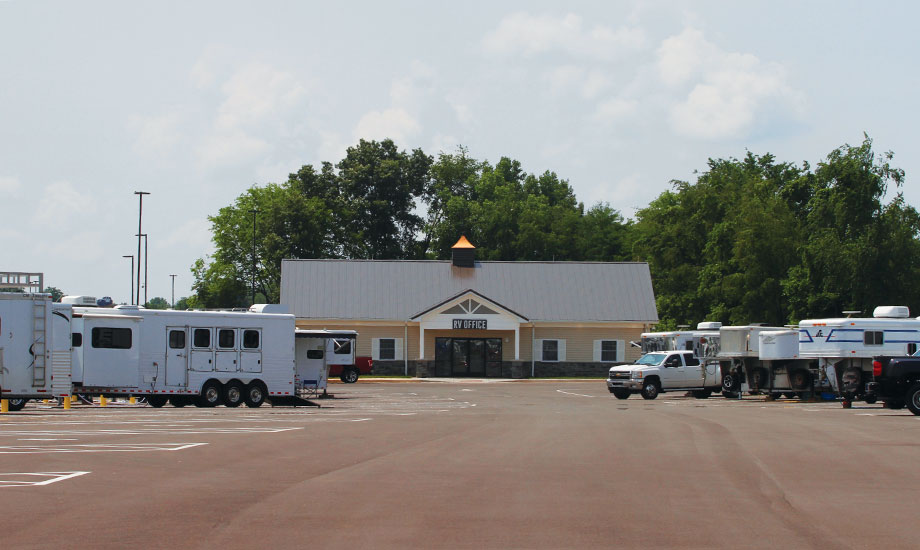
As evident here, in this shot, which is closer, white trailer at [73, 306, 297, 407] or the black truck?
the black truck

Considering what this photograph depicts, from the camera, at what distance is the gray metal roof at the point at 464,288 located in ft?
206

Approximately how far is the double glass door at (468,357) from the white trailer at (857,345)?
30.2m

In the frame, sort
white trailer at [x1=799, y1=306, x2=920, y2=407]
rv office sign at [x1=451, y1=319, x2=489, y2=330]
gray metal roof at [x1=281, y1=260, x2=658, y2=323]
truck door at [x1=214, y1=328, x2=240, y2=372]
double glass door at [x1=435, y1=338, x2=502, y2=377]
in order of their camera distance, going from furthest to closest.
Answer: gray metal roof at [x1=281, y1=260, x2=658, y2=323] → double glass door at [x1=435, y1=338, x2=502, y2=377] → rv office sign at [x1=451, y1=319, x2=489, y2=330] → white trailer at [x1=799, y1=306, x2=920, y2=407] → truck door at [x1=214, y1=328, x2=240, y2=372]

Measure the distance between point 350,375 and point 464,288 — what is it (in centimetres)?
1437

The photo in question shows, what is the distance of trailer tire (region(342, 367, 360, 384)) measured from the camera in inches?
2060

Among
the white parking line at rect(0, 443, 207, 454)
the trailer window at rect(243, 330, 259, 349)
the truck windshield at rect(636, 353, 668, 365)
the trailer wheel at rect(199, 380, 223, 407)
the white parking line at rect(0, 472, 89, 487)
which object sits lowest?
the white parking line at rect(0, 443, 207, 454)

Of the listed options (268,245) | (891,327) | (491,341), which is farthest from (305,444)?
(268,245)

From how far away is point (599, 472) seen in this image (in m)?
14.2

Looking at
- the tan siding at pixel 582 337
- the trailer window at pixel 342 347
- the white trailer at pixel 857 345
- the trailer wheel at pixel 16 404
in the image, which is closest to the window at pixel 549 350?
the tan siding at pixel 582 337

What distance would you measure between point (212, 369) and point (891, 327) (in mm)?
20558

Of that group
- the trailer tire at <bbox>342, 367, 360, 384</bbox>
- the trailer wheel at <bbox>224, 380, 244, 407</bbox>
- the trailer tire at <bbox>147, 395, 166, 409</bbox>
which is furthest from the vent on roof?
the trailer wheel at <bbox>224, 380, 244, 407</bbox>

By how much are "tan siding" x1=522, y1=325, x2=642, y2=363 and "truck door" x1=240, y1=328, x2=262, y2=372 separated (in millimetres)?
34530

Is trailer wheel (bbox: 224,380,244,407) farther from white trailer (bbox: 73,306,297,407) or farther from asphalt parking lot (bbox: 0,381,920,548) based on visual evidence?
asphalt parking lot (bbox: 0,381,920,548)

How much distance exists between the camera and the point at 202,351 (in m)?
29.2
